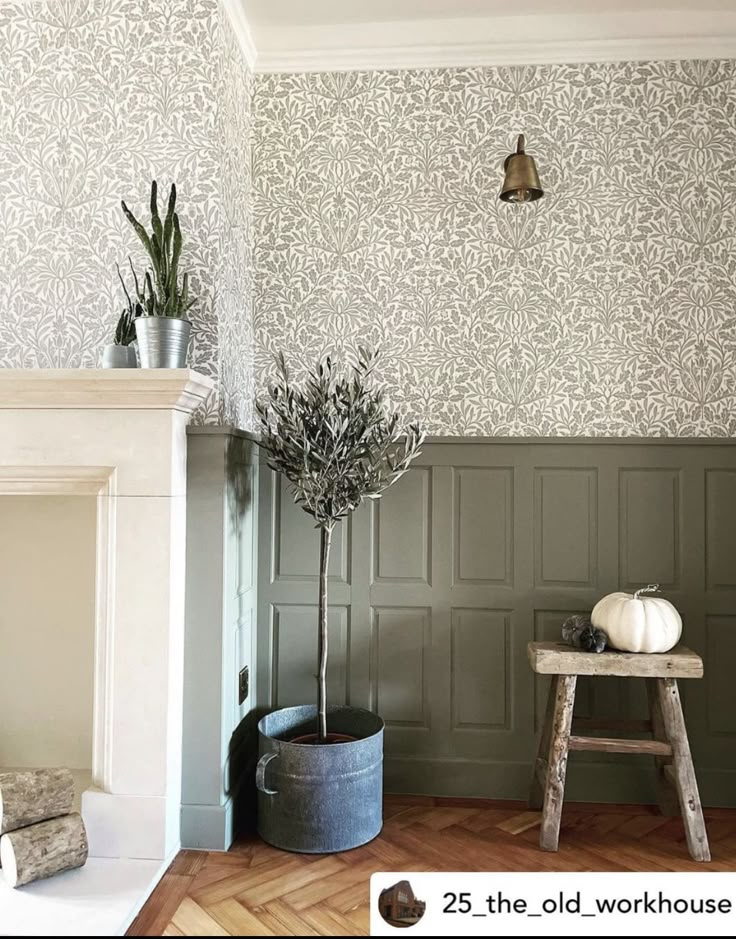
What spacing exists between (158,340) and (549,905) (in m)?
1.89

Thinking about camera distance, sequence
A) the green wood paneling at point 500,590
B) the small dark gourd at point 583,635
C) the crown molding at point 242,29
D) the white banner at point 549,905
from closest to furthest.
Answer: the white banner at point 549,905, the small dark gourd at point 583,635, the crown molding at point 242,29, the green wood paneling at point 500,590

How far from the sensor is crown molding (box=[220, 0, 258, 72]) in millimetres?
2660

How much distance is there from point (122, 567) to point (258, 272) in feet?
4.10

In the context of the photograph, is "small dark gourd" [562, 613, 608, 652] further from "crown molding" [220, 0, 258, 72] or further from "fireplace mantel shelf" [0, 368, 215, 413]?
"crown molding" [220, 0, 258, 72]

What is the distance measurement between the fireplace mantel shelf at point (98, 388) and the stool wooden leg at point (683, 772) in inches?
68.5

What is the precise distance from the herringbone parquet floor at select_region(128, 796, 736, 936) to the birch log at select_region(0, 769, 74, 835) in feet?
1.24

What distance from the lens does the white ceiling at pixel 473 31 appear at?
9.03ft

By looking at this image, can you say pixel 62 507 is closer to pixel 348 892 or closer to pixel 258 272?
pixel 258 272

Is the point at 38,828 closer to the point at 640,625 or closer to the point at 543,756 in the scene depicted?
the point at 543,756

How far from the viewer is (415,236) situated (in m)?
2.87

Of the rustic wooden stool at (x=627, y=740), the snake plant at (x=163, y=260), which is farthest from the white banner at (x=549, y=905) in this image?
the snake plant at (x=163, y=260)

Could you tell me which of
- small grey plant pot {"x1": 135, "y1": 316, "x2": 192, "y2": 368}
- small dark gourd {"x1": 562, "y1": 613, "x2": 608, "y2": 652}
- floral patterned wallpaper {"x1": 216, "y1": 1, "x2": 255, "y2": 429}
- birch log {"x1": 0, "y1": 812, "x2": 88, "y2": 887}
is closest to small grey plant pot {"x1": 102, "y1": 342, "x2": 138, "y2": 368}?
small grey plant pot {"x1": 135, "y1": 316, "x2": 192, "y2": 368}

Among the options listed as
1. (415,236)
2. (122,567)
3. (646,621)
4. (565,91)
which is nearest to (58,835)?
(122,567)

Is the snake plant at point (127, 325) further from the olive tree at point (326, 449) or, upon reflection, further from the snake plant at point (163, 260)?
the olive tree at point (326, 449)
